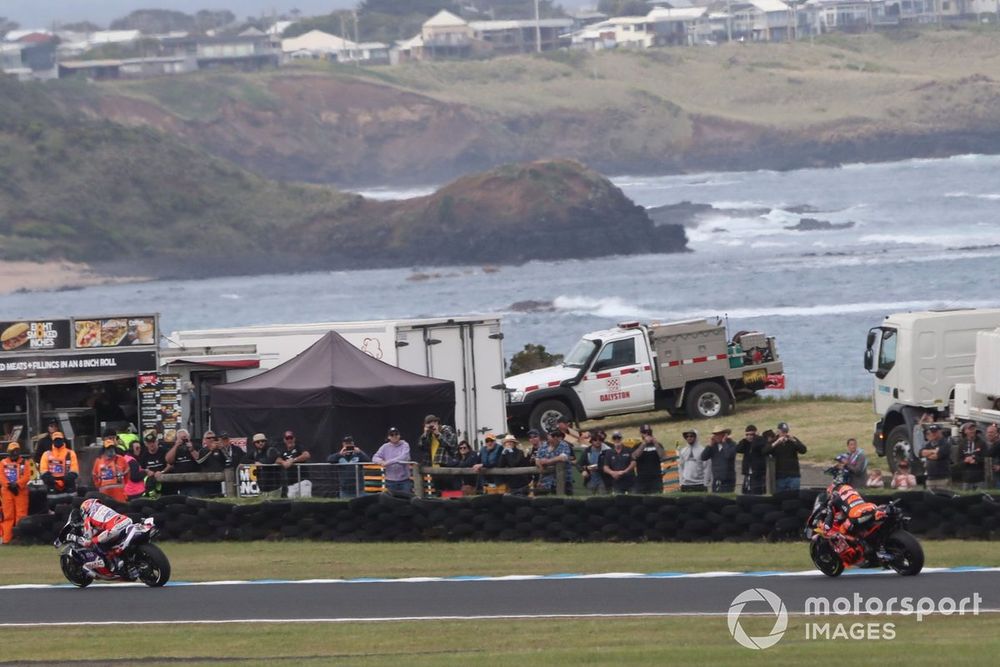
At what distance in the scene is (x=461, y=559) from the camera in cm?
1781

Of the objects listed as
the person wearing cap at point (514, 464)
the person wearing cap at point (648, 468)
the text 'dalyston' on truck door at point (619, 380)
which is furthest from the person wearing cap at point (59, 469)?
the text 'dalyston' on truck door at point (619, 380)

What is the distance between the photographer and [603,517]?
1870 centimetres

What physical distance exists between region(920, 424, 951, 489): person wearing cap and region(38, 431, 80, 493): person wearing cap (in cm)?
1047

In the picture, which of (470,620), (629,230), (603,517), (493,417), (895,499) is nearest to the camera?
(470,620)

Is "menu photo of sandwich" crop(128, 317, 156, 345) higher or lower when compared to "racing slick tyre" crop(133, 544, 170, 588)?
higher

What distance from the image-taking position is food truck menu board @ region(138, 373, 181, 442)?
24.6 m

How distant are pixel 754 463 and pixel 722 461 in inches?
16.9

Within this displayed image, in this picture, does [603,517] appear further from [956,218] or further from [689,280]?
[956,218]

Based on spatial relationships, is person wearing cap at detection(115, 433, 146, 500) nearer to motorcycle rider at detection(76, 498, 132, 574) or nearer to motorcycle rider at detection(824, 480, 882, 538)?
motorcycle rider at detection(76, 498, 132, 574)

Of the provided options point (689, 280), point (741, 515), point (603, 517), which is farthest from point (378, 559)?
point (689, 280)

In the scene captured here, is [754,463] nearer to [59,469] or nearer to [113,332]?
[59,469]

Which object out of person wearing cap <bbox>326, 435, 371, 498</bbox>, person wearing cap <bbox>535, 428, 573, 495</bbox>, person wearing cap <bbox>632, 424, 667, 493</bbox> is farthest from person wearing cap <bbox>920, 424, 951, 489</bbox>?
person wearing cap <bbox>326, 435, 371, 498</bbox>

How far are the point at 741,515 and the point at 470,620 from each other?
16.6 ft

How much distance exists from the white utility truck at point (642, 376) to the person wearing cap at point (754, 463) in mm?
11306
